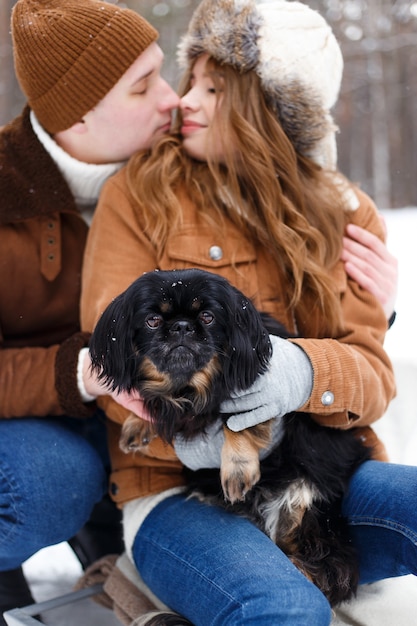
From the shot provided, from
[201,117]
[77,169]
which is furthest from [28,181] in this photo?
[201,117]

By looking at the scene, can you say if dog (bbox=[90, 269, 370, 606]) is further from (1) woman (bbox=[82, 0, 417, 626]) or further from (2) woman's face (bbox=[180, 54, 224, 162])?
(2) woman's face (bbox=[180, 54, 224, 162])

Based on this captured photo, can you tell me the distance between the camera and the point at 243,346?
1.76 m

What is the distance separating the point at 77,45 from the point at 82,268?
2.47ft

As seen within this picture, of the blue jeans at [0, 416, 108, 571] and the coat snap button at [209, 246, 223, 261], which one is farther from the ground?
the coat snap button at [209, 246, 223, 261]

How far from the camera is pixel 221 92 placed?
241cm

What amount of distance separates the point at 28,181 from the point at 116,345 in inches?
37.8

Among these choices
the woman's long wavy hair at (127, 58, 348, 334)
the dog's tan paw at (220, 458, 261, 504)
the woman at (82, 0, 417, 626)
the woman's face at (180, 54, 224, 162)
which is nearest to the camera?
the dog's tan paw at (220, 458, 261, 504)

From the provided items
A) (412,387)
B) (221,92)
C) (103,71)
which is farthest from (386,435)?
(103,71)

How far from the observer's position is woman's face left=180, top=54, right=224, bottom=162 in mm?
2407

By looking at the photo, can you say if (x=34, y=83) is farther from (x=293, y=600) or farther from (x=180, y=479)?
(x=293, y=600)

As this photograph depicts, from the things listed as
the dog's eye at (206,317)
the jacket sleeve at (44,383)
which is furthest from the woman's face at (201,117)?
the dog's eye at (206,317)

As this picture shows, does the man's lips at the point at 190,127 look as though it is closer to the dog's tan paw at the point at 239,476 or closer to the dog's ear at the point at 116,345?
the dog's ear at the point at 116,345

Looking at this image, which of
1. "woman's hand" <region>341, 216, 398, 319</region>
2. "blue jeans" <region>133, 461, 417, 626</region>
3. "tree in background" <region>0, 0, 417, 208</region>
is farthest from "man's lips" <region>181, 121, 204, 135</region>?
"tree in background" <region>0, 0, 417, 208</region>

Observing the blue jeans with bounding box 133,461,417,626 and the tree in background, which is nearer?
the blue jeans with bounding box 133,461,417,626
